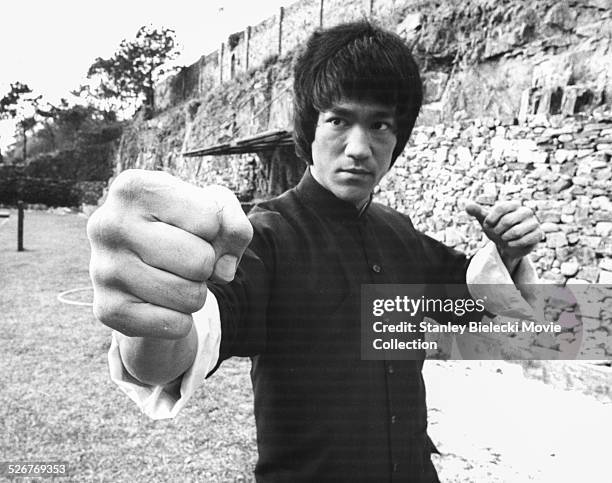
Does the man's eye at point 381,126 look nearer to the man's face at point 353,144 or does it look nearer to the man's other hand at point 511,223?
the man's face at point 353,144

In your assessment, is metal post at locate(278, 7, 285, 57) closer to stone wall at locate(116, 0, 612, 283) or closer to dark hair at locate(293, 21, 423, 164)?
stone wall at locate(116, 0, 612, 283)

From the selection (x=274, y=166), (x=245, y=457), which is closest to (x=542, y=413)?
(x=245, y=457)

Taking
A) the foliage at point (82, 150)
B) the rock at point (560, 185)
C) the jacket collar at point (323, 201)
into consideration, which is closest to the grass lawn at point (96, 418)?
the jacket collar at point (323, 201)

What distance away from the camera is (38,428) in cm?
317

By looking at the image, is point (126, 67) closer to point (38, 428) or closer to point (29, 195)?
point (29, 195)

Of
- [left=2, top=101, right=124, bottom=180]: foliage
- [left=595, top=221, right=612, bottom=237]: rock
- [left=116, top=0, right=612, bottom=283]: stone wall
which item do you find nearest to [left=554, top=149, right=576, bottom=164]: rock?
[left=116, top=0, right=612, bottom=283]: stone wall

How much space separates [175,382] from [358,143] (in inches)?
27.1

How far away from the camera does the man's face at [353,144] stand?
1198 mm

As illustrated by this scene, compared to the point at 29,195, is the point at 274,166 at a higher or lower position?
lower

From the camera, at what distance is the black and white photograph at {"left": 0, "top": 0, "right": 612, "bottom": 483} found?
2.55ft

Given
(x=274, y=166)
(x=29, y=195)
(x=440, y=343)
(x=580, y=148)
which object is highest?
(x=29, y=195)

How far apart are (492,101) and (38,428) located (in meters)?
5.30

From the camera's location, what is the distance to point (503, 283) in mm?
1338

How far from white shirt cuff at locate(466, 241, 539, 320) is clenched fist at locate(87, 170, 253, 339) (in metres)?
0.93
